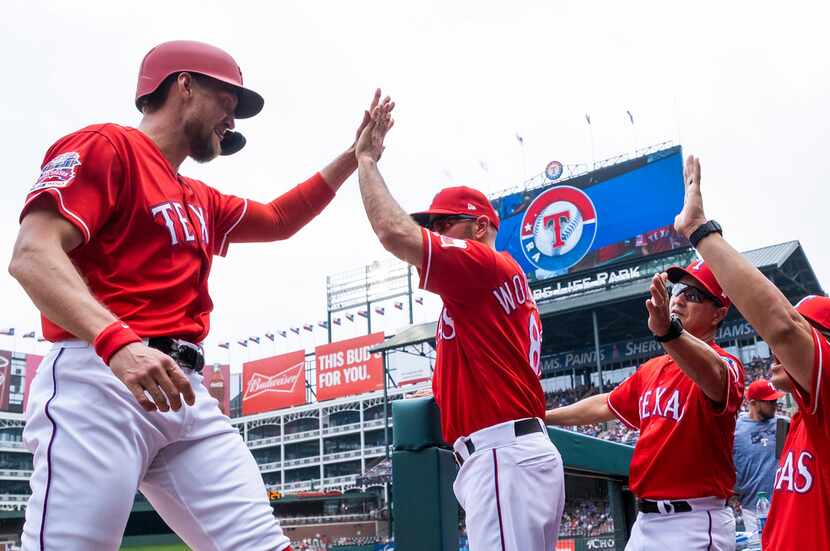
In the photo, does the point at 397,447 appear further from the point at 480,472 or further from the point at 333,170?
the point at 333,170

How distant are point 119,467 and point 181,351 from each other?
12.6 inches

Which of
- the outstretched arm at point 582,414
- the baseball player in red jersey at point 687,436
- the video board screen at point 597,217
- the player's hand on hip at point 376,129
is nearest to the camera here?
the player's hand on hip at point 376,129

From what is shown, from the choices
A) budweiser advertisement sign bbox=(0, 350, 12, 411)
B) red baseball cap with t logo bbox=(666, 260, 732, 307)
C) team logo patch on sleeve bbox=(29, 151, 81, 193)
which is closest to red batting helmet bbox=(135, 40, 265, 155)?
team logo patch on sleeve bbox=(29, 151, 81, 193)

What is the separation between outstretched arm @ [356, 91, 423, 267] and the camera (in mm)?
2594

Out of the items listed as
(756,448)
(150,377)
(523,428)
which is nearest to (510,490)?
(523,428)

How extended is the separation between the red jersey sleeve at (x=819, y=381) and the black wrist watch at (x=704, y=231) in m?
0.36

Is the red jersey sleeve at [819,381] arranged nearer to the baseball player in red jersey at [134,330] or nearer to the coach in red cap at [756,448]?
the baseball player in red jersey at [134,330]

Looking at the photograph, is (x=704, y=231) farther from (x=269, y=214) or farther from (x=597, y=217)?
(x=597, y=217)

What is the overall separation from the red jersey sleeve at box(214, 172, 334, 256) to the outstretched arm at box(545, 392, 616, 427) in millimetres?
1515

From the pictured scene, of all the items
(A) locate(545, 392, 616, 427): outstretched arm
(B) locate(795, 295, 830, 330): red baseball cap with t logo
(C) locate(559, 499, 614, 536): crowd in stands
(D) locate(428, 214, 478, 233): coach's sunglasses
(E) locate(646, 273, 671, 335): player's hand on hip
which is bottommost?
(C) locate(559, 499, 614, 536): crowd in stands

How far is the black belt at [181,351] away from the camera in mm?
1879

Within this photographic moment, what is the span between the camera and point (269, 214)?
8.59 feet

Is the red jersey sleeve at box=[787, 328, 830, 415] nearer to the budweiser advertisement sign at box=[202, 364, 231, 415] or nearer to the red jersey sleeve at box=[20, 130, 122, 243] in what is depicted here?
the red jersey sleeve at box=[20, 130, 122, 243]

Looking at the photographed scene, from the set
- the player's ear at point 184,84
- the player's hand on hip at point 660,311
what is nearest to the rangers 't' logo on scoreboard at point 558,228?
the player's hand on hip at point 660,311
